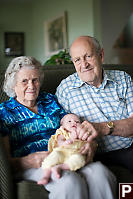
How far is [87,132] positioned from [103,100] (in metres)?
0.36

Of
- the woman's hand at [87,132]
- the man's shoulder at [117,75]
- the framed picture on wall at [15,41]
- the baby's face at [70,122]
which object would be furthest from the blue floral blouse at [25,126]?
the framed picture on wall at [15,41]

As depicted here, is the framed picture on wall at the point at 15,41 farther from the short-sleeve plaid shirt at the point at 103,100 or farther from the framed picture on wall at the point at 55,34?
the short-sleeve plaid shirt at the point at 103,100

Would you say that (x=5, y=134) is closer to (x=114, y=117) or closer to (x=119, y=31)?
(x=114, y=117)

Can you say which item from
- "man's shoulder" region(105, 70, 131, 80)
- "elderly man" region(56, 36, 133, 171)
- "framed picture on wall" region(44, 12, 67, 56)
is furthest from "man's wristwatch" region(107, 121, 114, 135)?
"framed picture on wall" region(44, 12, 67, 56)

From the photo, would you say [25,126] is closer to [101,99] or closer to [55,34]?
[101,99]

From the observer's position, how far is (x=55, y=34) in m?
6.27

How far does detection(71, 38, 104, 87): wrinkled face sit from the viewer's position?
5.99 feet

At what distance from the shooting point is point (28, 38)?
739cm

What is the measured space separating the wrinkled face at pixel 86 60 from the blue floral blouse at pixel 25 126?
361mm

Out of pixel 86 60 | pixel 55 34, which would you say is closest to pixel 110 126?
pixel 86 60

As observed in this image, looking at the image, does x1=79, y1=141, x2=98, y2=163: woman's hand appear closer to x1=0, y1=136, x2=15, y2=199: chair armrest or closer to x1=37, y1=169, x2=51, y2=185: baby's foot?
x1=37, y1=169, x2=51, y2=185: baby's foot

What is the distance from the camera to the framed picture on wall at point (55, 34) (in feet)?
19.4

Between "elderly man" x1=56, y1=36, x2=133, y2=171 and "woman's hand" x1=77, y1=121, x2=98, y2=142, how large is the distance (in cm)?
11

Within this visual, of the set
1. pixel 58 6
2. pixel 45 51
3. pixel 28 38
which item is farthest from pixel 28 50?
pixel 58 6
